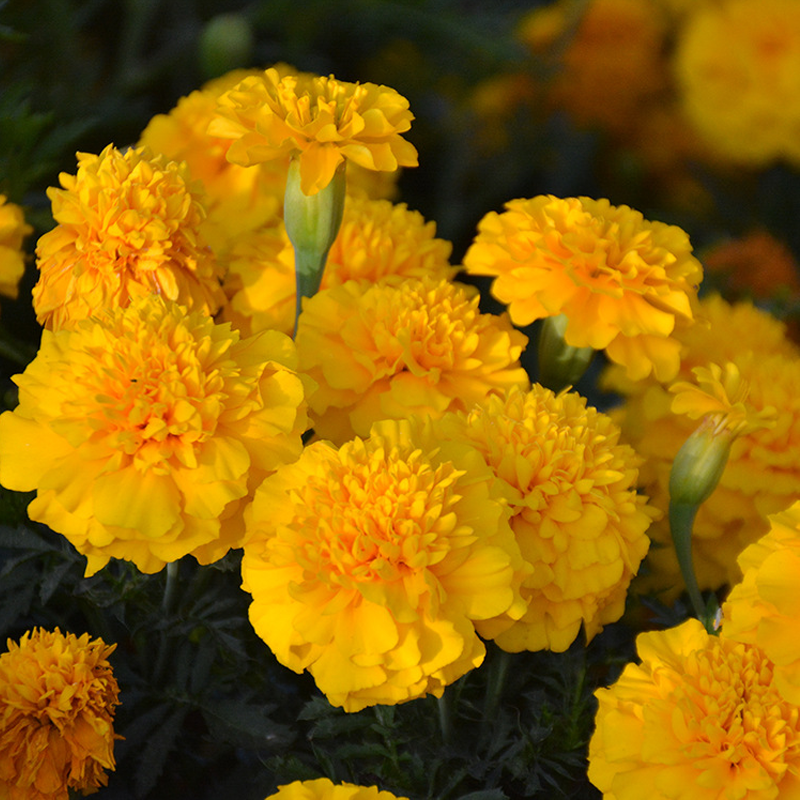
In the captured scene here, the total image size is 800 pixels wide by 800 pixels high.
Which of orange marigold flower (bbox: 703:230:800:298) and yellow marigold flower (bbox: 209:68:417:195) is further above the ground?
yellow marigold flower (bbox: 209:68:417:195)

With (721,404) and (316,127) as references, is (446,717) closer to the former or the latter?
(721,404)

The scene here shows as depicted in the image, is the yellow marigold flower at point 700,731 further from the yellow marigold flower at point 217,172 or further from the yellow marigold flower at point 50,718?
the yellow marigold flower at point 217,172

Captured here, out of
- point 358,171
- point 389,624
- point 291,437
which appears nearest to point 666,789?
point 389,624

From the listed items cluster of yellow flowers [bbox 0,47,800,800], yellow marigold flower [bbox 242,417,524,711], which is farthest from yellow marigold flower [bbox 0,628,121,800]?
yellow marigold flower [bbox 242,417,524,711]

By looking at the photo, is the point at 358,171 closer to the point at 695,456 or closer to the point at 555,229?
the point at 555,229

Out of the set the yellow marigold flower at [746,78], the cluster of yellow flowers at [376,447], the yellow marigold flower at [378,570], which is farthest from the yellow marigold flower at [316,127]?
the yellow marigold flower at [746,78]

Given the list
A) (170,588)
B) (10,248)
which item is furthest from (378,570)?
(10,248)

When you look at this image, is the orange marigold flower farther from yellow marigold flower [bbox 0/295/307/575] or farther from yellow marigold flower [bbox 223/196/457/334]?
yellow marigold flower [bbox 0/295/307/575]
